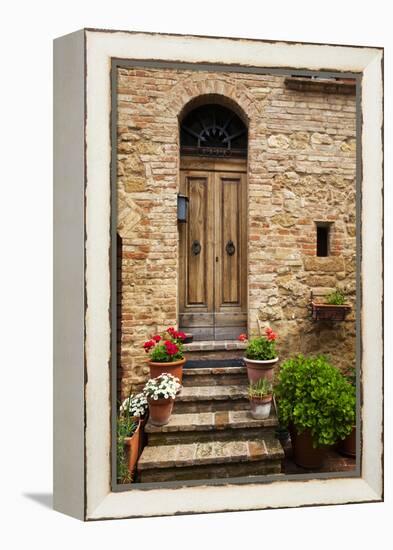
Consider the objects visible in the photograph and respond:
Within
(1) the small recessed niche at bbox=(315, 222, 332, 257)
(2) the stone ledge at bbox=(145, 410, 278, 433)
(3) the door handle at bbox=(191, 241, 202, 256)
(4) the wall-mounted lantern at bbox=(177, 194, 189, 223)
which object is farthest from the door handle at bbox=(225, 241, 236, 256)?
(2) the stone ledge at bbox=(145, 410, 278, 433)

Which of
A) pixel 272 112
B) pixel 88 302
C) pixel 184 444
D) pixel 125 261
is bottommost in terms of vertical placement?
pixel 184 444

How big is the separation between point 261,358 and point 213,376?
43 cm

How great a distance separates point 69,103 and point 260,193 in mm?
1647

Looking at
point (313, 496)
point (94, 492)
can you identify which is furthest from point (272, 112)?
point (94, 492)

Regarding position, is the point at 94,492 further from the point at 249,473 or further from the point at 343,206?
the point at 343,206

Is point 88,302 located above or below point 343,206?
below

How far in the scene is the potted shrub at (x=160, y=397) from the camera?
7.50 ft

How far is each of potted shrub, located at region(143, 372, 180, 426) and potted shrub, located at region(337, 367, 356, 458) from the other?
→ 4.40 feet

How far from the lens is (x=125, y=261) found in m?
2.54

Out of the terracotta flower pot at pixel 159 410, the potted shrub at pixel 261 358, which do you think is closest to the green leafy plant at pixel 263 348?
→ the potted shrub at pixel 261 358

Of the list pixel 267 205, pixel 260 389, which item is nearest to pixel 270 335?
pixel 260 389

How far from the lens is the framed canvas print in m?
1.98

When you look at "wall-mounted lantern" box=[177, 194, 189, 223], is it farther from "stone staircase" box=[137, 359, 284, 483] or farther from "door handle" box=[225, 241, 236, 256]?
"stone staircase" box=[137, 359, 284, 483]

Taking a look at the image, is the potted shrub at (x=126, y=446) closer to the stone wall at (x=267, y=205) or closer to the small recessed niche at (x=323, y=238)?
the stone wall at (x=267, y=205)
